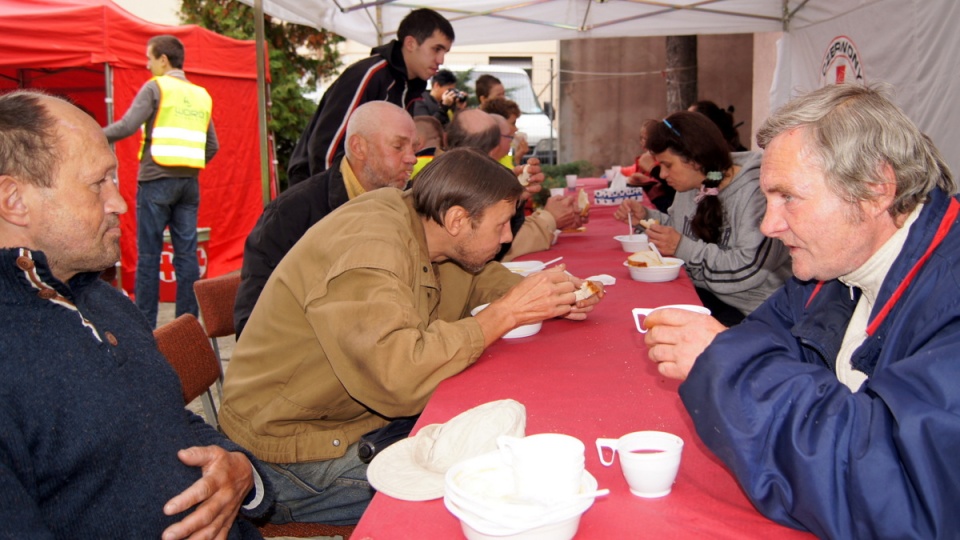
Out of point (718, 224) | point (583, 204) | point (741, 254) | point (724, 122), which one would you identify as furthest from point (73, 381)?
point (724, 122)

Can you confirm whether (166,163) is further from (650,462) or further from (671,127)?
(650,462)

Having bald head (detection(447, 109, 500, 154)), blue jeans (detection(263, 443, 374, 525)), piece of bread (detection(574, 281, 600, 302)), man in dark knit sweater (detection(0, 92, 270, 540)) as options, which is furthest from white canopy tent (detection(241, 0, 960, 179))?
man in dark knit sweater (detection(0, 92, 270, 540))

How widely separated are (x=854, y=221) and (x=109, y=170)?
1511 millimetres

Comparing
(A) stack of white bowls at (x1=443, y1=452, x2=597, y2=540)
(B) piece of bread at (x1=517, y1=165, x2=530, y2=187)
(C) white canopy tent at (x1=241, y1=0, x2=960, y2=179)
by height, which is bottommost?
(A) stack of white bowls at (x1=443, y1=452, x2=597, y2=540)

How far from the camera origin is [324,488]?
85.7 inches

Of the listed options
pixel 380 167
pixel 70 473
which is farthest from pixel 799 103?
pixel 380 167

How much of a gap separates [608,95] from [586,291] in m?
12.2

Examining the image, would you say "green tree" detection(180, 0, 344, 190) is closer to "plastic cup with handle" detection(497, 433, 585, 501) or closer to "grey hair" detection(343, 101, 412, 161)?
"grey hair" detection(343, 101, 412, 161)

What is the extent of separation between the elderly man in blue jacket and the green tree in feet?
32.0

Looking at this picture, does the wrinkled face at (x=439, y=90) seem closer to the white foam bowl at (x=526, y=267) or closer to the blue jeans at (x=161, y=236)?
the blue jeans at (x=161, y=236)

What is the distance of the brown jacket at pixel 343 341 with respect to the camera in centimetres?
191

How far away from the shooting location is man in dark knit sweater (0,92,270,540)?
4.50ft

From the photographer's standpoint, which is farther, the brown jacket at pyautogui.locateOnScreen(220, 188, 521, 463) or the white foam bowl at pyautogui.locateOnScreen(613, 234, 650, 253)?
the white foam bowl at pyautogui.locateOnScreen(613, 234, 650, 253)

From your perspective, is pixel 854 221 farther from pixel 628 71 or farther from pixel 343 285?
pixel 628 71
